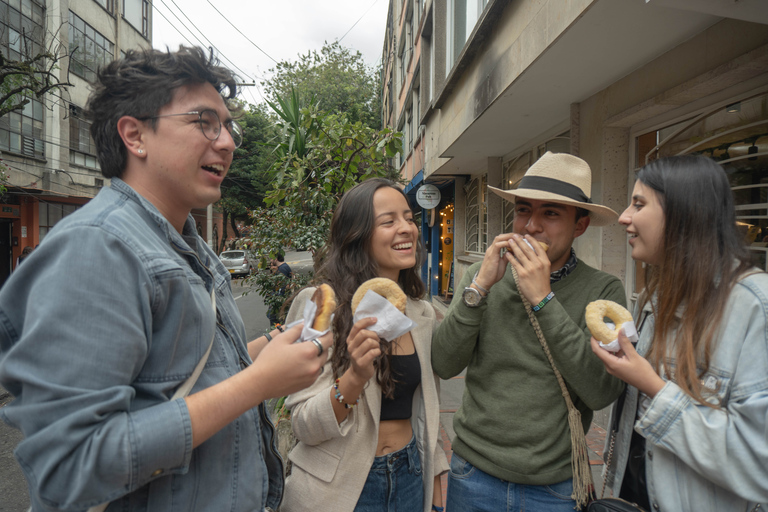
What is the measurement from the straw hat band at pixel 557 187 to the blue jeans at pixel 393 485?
1.35 meters

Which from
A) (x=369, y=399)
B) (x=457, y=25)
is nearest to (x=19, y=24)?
(x=457, y=25)

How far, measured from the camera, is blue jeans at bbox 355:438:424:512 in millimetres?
1798

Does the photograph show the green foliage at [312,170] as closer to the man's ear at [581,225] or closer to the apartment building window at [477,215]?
the man's ear at [581,225]

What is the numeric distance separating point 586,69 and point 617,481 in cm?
360

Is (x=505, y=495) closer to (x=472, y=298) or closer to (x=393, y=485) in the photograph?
(x=393, y=485)

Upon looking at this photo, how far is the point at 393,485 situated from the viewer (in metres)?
1.83

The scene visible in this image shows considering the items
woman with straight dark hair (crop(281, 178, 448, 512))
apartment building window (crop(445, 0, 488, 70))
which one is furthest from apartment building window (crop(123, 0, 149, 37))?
woman with straight dark hair (crop(281, 178, 448, 512))

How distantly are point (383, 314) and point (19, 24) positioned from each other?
2257 centimetres

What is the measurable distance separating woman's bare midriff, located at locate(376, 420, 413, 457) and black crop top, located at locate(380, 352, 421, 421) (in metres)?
0.03

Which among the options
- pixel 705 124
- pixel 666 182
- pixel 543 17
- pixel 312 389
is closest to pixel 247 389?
pixel 312 389

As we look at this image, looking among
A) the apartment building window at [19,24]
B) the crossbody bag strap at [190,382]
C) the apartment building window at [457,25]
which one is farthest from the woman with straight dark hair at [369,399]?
the apartment building window at [19,24]

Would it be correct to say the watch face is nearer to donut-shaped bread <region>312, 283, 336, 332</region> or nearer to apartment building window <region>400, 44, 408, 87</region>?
donut-shaped bread <region>312, 283, 336, 332</region>

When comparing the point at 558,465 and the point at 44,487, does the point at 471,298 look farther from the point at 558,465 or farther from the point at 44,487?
the point at 44,487

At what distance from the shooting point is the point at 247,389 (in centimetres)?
107
